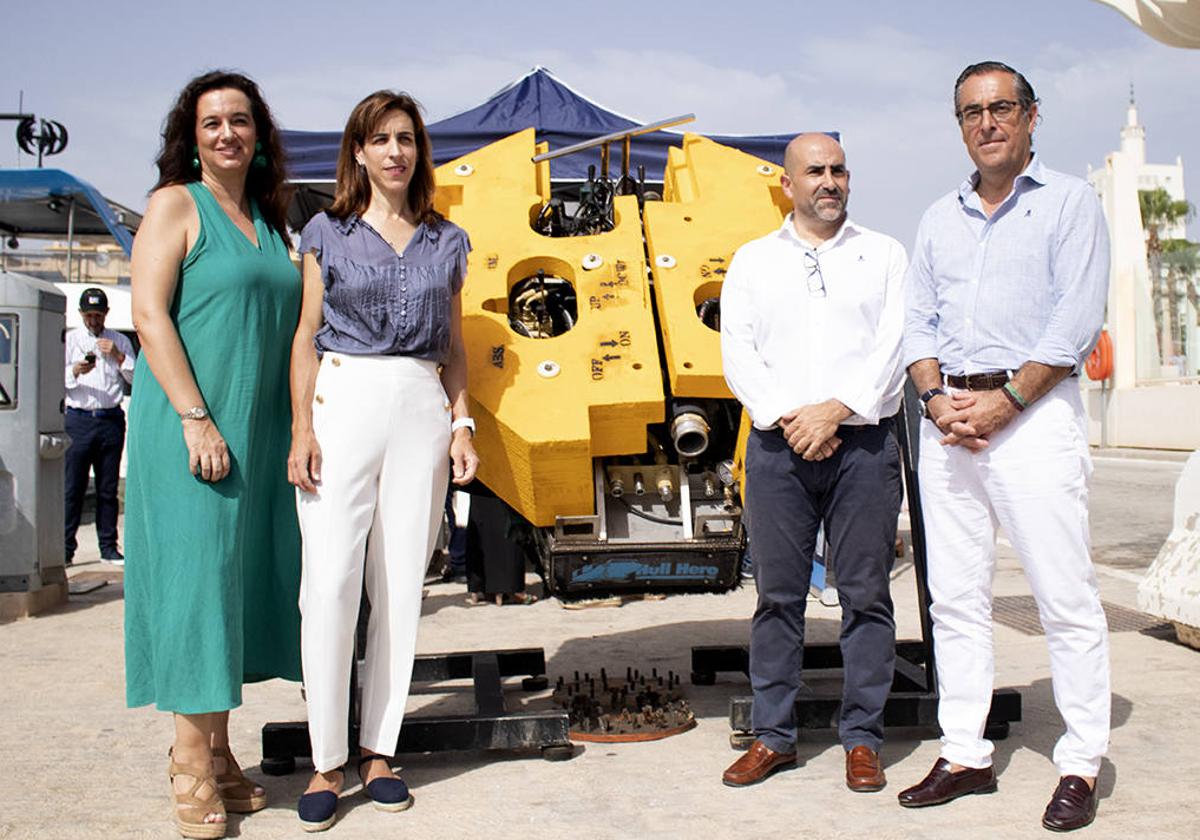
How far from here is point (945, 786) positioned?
3467 mm

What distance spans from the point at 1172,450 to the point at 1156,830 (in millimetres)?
25467

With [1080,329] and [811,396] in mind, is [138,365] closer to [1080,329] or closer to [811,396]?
[811,396]

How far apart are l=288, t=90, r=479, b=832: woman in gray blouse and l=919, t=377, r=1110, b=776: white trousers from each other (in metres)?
1.53

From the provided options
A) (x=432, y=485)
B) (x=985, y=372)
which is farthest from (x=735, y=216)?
(x=432, y=485)

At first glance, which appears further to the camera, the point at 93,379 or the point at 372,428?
the point at 93,379

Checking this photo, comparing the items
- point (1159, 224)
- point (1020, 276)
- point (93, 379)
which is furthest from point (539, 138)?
point (1159, 224)

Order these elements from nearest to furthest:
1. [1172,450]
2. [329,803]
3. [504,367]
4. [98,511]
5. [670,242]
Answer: [329,803] → [504,367] → [670,242] → [98,511] → [1172,450]

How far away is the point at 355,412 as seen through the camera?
352 centimetres

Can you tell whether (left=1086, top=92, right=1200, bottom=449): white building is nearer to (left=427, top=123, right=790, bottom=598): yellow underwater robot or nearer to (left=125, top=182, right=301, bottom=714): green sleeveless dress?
(left=427, top=123, right=790, bottom=598): yellow underwater robot

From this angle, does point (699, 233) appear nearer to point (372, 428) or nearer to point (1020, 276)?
point (1020, 276)

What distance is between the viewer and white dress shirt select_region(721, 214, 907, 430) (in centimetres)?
368

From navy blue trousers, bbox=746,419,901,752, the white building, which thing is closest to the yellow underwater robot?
navy blue trousers, bbox=746,419,901,752

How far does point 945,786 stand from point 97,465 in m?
7.66

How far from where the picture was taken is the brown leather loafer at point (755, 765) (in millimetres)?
3670
